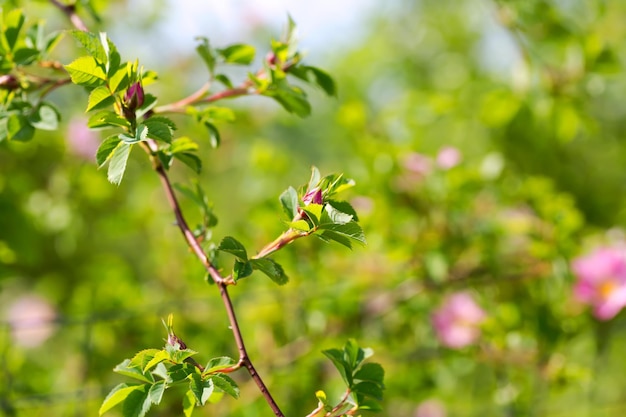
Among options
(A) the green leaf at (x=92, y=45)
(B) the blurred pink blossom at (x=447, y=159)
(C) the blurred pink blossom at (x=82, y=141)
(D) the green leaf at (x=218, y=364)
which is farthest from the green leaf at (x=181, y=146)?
Result: (C) the blurred pink blossom at (x=82, y=141)

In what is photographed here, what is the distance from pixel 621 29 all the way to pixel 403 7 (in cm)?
122

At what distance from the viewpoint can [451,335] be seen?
4.86ft

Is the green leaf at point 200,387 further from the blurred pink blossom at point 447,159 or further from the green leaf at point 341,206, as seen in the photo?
the blurred pink blossom at point 447,159

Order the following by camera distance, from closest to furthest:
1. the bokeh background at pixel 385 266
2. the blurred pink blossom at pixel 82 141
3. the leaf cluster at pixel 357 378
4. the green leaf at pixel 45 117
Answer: the leaf cluster at pixel 357 378, the green leaf at pixel 45 117, the bokeh background at pixel 385 266, the blurred pink blossom at pixel 82 141

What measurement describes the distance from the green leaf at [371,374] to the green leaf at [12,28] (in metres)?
0.51

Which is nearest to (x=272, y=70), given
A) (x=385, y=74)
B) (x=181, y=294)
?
(x=181, y=294)

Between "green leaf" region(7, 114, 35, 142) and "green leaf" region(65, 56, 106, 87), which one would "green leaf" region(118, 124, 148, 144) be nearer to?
"green leaf" region(65, 56, 106, 87)

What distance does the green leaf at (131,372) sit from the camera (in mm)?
577

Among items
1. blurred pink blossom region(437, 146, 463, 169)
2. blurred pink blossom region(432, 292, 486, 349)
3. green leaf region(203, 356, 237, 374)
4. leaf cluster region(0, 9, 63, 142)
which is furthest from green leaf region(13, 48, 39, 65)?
blurred pink blossom region(432, 292, 486, 349)

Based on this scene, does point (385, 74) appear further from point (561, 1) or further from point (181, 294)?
point (181, 294)

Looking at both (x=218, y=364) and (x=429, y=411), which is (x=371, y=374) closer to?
(x=218, y=364)

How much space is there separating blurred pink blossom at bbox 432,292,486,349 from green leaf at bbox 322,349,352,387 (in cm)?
77

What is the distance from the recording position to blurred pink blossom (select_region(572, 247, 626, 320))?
4.61 ft

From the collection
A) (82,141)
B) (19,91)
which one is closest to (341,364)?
(19,91)
